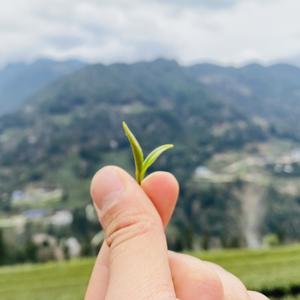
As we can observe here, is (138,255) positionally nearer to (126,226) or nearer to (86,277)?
(126,226)

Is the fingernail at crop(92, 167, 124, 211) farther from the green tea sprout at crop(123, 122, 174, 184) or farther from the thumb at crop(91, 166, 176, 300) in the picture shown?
the green tea sprout at crop(123, 122, 174, 184)

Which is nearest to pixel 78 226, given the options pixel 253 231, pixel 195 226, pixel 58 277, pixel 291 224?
pixel 195 226

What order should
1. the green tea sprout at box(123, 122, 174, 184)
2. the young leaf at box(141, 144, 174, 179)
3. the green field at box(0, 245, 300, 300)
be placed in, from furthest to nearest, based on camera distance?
the green field at box(0, 245, 300, 300) < the young leaf at box(141, 144, 174, 179) < the green tea sprout at box(123, 122, 174, 184)

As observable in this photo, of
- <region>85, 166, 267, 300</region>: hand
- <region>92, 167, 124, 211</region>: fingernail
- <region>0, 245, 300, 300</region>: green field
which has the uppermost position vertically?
<region>92, 167, 124, 211</region>: fingernail

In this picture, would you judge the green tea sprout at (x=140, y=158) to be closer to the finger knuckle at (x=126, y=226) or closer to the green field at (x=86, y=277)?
the finger knuckle at (x=126, y=226)

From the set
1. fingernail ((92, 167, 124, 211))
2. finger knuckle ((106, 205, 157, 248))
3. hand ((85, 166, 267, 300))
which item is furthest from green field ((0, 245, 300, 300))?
fingernail ((92, 167, 124, 211))

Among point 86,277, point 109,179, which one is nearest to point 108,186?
point 109,179

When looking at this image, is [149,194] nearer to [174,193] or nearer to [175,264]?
[174,193]
